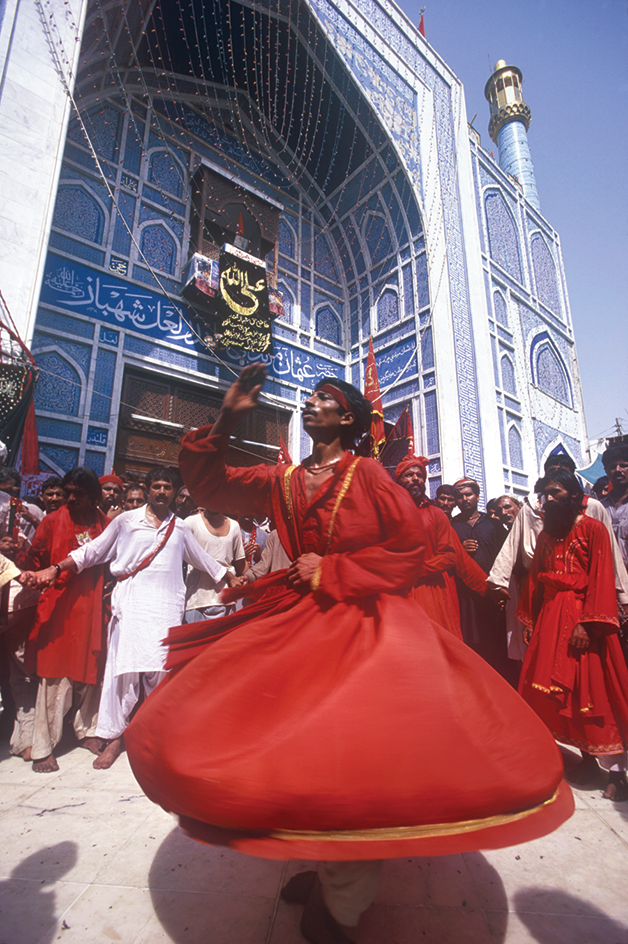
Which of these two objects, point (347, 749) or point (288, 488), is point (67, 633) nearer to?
point (288, 488)

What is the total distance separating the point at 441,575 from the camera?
356 centimetres

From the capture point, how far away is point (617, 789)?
2365 mm

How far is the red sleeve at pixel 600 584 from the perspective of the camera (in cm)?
250

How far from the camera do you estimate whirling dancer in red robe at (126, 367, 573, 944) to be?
980 mm

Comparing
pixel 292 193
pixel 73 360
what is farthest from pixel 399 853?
pixel 292 193

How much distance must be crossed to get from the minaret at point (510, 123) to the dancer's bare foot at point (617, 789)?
19.1m

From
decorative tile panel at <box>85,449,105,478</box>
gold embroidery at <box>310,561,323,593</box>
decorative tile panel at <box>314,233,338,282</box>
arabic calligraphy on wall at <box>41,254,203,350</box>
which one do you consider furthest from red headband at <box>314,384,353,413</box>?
decorative tile panel at <box>314,233,338,282</box>

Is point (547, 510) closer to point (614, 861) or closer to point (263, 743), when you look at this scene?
point (614, 861)

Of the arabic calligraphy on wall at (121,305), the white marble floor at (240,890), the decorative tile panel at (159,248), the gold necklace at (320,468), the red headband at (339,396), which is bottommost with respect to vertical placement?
the white marble floor at (240,890)

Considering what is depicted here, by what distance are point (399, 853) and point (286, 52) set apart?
1301cm

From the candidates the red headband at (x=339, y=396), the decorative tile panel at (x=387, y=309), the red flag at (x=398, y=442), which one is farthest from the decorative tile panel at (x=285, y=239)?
the red headband at (x=339, y=396)

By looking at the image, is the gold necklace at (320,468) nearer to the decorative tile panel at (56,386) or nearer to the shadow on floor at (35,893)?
the shadow on floor at (35,893)

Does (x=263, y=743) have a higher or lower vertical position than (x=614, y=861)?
higher

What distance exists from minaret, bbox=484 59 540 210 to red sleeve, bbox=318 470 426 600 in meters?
19.3
